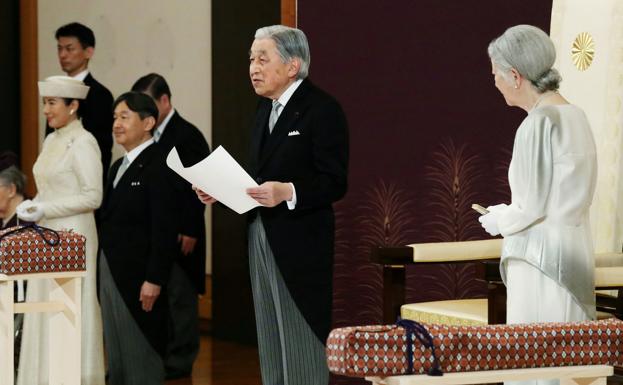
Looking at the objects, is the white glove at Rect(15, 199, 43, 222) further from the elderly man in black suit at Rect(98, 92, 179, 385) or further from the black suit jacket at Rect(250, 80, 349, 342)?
the black suit jacket at Rect(250, 80, 349, 342)

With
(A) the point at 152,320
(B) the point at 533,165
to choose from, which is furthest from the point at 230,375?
(B) the point at 533,165

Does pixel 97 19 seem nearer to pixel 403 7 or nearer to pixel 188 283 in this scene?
pixel 188 283

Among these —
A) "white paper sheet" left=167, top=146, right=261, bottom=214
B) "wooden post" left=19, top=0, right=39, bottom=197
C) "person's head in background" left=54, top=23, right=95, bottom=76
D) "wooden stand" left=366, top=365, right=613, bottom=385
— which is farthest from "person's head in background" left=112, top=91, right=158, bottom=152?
"wooden post" left=19, top=0, right=39, bottom=197

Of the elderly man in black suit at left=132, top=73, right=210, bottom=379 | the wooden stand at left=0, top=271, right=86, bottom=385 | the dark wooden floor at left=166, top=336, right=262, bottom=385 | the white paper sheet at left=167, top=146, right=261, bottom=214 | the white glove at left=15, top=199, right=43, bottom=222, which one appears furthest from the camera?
the elderly man in black suit at left=132, top=73, right=210, bottom=379

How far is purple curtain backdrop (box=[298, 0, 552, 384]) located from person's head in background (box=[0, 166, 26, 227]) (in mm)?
1495

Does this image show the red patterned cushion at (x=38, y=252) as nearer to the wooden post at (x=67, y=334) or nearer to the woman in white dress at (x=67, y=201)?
the wooden post at (x=67, y=334)

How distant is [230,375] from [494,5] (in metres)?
2.19

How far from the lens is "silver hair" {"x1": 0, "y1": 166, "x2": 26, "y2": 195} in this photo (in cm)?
570

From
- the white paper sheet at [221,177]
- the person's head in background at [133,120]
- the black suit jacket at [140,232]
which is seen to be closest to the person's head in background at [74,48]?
the person's head in background at [133,120]

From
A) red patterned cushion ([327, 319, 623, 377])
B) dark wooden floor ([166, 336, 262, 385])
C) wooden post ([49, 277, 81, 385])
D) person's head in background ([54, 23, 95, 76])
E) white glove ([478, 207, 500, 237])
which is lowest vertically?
dark wooden floor ([166, 336, 262, 385])

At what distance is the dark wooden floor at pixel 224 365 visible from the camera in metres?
5.94

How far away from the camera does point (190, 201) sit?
6.31 meters

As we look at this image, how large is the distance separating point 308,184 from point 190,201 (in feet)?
8.57

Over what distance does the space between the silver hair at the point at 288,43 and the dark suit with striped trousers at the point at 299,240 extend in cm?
10
